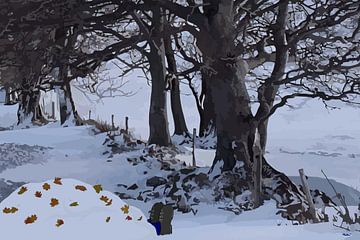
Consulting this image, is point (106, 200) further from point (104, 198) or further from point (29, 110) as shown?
point (29, 110)

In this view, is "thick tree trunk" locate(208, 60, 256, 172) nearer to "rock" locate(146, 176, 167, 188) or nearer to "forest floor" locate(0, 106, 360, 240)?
"forest floor" locate(0, 106, 360, 240)

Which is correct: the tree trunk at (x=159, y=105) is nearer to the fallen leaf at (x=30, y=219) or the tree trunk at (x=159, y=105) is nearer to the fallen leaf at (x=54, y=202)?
the fallen leaf at (x=54, y=202)

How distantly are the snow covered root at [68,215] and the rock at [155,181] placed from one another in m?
8.05

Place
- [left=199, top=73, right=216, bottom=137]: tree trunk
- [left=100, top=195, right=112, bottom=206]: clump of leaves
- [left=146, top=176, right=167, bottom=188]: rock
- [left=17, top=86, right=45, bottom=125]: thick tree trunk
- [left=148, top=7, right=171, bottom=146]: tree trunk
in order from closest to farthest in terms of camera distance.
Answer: [left=100, top=195, right=112, bottom=206]: clump of leaves, [left=146, top=176, right=167, bottom=188]: rock, [left=148, top=7, right=171, bottom=146]: tree trunk, [left=199, top=73, right=216, bottom=137]: tree trunk, [left=17, top=86, right=45, bottom=125]: thick tree trunk

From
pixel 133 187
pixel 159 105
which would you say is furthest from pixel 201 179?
pixel 159 105

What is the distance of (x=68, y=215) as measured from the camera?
5.19 metres

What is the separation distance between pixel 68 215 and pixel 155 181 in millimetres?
8728

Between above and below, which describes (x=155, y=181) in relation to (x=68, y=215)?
below


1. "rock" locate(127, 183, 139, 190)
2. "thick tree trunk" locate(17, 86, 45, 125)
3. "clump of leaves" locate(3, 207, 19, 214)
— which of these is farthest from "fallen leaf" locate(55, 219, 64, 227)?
"thick tree trunk" locate(17, 86, 45, 125)

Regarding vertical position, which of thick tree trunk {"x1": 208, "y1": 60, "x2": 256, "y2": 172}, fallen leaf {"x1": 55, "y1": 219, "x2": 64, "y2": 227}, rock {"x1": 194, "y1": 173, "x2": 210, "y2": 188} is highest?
thick tree trunk {"x1": 208, "y1": 60, "x2": 256, "y2": 172}

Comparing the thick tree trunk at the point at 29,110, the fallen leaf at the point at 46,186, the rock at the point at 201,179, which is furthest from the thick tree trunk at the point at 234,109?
the thick tree trunk at the point at 29,110

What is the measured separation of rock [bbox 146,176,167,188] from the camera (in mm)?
13753

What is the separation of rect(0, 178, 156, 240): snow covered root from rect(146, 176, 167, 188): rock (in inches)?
317

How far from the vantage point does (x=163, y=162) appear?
51.4 ft
